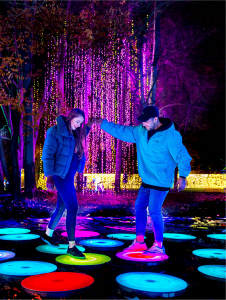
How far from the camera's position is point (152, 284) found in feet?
11.8

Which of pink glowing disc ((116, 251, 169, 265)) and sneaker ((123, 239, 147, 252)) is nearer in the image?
pink glowing disc ((116, 251, 169, 265))

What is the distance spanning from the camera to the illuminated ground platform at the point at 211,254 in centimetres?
482

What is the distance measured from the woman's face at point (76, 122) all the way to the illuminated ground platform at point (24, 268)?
5.79 feet

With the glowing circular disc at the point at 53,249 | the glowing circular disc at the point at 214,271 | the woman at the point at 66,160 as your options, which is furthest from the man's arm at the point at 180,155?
the glowing circular disc at the point at 53,249

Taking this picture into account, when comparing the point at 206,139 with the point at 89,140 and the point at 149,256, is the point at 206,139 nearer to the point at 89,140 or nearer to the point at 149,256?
the point at 89,140

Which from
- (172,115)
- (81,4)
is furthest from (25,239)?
(172,115)

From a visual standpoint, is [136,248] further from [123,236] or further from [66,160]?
[66,160]

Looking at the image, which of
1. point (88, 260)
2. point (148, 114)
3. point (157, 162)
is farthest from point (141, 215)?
point (148, 114)

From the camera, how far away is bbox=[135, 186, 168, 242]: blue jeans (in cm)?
489

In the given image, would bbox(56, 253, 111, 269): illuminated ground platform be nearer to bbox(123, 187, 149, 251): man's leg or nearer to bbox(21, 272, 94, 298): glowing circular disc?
bbox(21, 272, 94, 298): glowing circular disc

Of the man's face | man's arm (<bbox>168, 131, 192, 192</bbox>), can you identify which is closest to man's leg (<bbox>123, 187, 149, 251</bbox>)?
man's arm (<bbox>168, 131, 192, 192</bbox>)

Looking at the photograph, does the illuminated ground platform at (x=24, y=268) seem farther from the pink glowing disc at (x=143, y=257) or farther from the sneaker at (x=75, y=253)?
the pink glowing disc at (x=143, y=257)

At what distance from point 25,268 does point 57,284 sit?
765mm

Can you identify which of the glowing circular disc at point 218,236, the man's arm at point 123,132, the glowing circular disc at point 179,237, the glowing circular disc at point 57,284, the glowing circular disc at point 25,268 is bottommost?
the glowing circular disc at point 218,236
